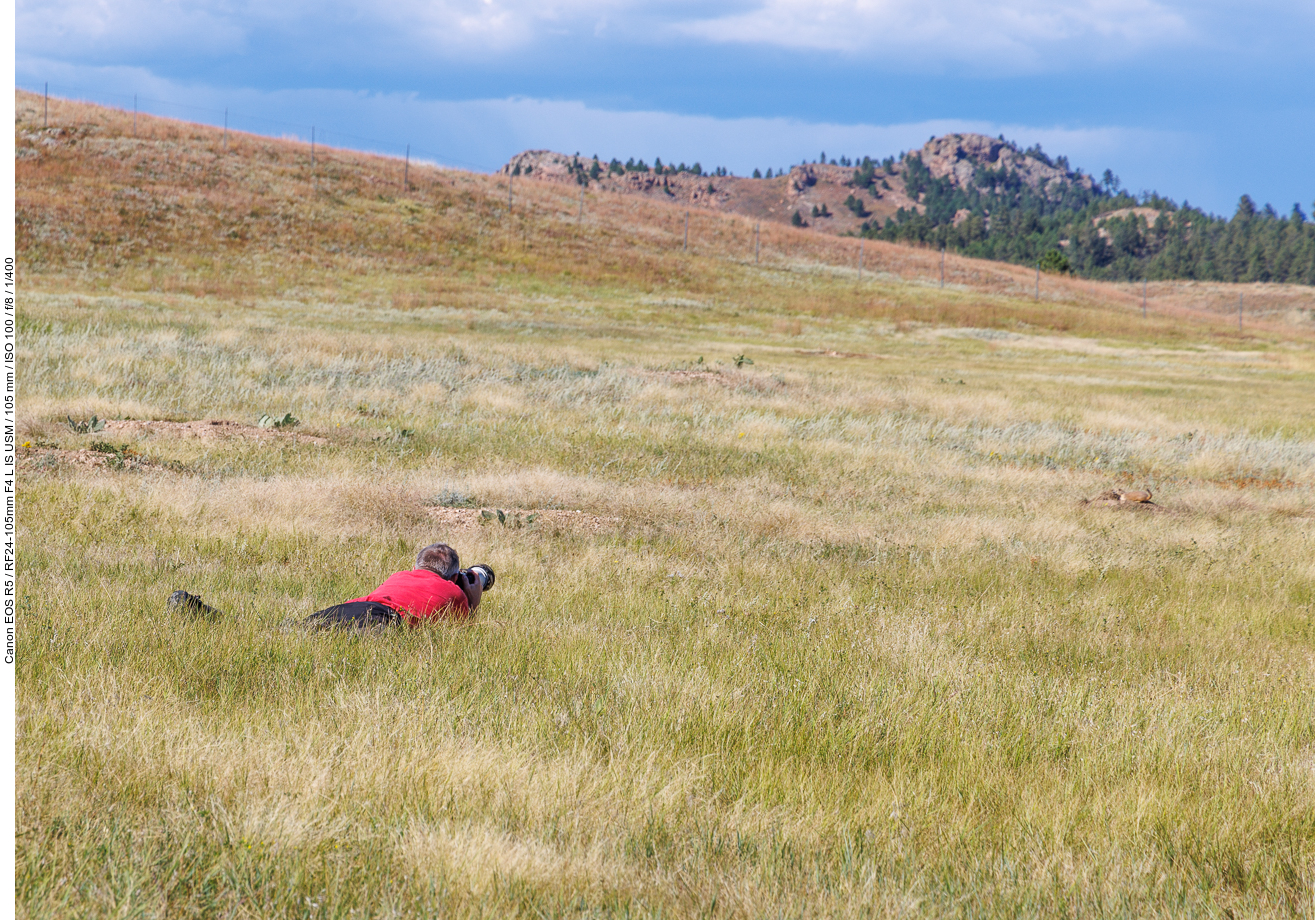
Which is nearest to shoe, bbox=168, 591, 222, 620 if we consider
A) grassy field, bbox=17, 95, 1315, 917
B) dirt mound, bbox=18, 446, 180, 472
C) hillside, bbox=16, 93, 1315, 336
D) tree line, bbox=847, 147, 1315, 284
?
grassy field, bbox=17, 95, 1315, 917

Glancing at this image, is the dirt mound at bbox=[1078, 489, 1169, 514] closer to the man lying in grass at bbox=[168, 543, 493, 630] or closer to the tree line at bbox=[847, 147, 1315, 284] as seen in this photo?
the man lying in grass at bbox=[168, 543, 493, 630]

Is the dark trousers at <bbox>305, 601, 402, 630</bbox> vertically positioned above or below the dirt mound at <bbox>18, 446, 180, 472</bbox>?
above

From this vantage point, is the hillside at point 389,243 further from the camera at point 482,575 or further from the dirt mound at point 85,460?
the camera at point 482,575

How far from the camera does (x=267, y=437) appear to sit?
12336 millimetres

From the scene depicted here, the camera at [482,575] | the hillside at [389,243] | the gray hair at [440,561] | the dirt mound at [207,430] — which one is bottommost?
the dirt mound at [207,430]

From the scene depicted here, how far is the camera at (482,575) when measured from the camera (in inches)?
228

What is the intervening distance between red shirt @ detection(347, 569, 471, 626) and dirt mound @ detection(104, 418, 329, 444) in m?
7.26

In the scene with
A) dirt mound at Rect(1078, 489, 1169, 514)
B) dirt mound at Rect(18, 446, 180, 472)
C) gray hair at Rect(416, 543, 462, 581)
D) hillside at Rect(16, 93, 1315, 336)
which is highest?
hillside at Rect(16, 93, 1315, 336)

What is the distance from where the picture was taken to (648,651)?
518cm

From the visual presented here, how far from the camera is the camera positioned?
5801 millimetres

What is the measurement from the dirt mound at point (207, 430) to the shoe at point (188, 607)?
743 cm

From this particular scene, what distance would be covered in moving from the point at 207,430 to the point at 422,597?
322 inches

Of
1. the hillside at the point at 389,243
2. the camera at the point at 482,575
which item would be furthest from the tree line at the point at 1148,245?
the camera at the point at 482,575

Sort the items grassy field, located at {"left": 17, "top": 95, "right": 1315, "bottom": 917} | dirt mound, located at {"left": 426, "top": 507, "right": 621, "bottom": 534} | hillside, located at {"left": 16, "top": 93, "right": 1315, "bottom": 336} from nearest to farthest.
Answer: grassy field, located at {"left": 17, "top": 95, "right": 1315, "bottom": 917} → dirt mound, located at {"left": 426, "top": 507, "right": 621, "bottom": 534} → hillside, located at {"left": 16, "top": 93, "right": 1315, "bottom": 336}
